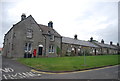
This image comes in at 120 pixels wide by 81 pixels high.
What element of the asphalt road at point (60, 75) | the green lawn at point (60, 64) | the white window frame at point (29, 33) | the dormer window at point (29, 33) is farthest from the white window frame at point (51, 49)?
the asphalt road at point (60, 75)

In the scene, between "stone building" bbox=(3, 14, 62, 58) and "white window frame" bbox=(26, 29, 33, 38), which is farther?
"white window frame" bbox=(26, 29, 33, 38)

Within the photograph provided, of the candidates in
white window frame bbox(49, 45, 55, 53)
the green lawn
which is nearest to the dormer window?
white window frame bbox(49, 45, 55, 53)

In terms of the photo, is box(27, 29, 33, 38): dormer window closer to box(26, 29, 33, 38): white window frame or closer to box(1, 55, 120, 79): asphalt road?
box(26, 29, 33, 38): white window frame

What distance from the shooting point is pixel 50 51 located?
89.5ft

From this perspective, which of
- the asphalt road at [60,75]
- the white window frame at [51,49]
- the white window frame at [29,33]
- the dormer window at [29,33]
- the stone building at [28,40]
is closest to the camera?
the asphalt road at [60,75]

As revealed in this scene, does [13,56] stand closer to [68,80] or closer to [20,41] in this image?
[20,41]

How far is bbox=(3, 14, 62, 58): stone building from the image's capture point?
22.0m

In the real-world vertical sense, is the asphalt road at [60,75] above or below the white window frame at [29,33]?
below

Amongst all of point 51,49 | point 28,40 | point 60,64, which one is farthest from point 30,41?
point 60,64

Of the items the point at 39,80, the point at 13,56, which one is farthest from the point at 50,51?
the point at 39,80

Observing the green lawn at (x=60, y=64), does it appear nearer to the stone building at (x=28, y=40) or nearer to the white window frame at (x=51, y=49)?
the stone building at (x=28, y=40)

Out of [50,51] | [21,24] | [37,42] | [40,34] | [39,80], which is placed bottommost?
[39,80]

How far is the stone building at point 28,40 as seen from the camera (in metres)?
22.0

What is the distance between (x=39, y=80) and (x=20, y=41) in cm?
1597
